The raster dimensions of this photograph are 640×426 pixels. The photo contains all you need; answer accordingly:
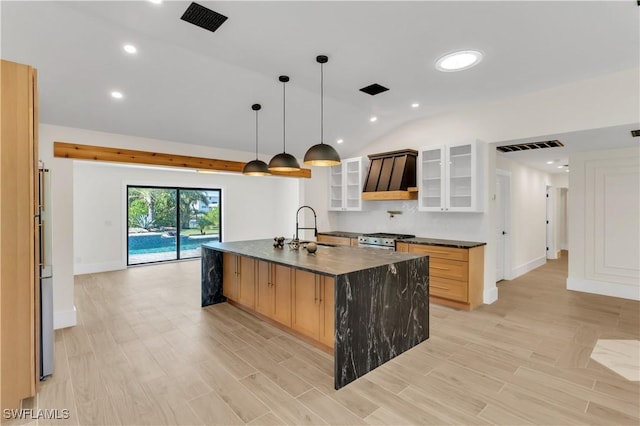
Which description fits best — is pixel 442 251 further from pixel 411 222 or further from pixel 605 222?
pixel 605 222

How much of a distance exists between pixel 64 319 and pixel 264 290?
2.41 m

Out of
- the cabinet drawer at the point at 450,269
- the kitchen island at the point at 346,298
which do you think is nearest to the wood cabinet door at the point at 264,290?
the kitchen island at the point at 346,298

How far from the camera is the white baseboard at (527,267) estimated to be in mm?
6289

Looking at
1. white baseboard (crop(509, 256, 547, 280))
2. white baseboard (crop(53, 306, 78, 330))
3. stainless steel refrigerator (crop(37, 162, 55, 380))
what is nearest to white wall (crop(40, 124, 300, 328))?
white baseboard (crop(53, 306, 78, 330))

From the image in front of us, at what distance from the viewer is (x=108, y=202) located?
7129mm

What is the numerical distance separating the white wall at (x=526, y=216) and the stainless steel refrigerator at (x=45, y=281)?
644 centimetres

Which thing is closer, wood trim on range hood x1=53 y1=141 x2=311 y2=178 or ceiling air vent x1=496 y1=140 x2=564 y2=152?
wood trim on range hood x1=53 y1=141 x2=311 y2=178

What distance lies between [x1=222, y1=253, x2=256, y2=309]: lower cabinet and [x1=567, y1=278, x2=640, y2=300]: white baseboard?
5.36 metres

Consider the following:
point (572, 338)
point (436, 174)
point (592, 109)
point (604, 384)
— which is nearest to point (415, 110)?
point (436, 174)

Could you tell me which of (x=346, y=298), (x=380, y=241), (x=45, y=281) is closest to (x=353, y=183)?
(x=380, y=241)

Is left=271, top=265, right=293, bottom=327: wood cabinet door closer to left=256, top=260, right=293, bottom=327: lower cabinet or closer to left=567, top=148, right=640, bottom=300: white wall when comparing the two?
left=256, top=260, right=293, bottom=327: lower cabinet

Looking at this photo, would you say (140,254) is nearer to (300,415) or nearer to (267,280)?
(267,280)

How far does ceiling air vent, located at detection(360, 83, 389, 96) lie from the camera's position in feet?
13.1

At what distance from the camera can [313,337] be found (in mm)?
3152
